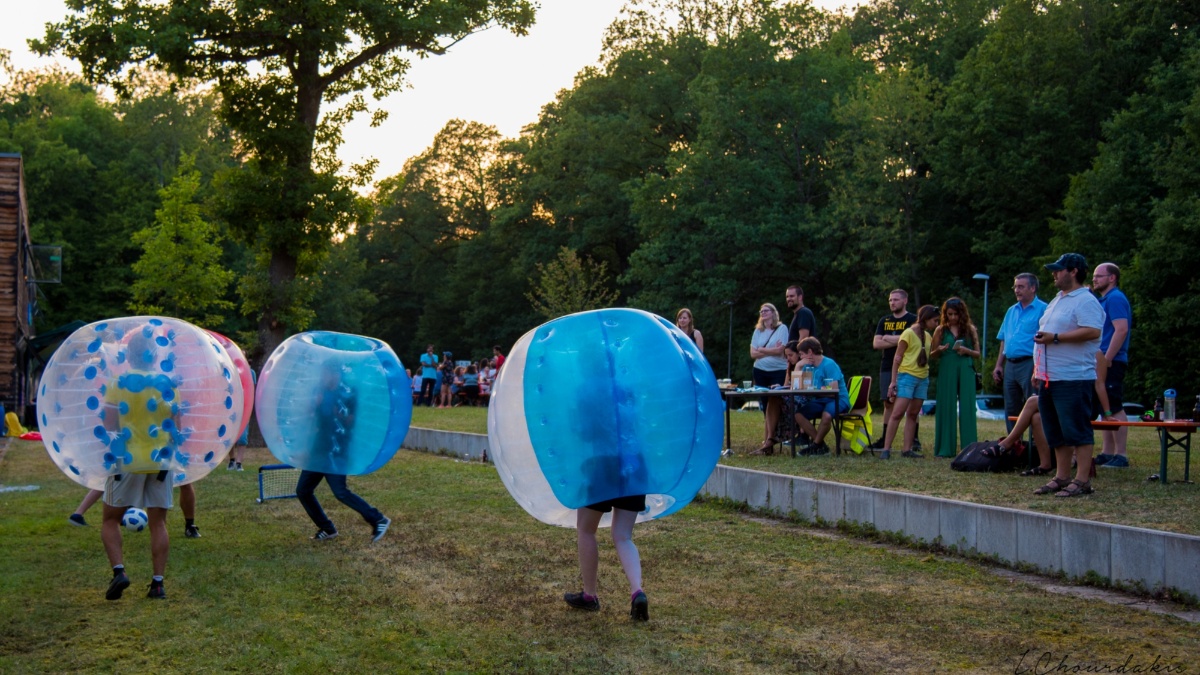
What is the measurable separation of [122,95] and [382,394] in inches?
633

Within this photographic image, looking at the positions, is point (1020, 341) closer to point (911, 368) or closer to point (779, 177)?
point (911, 368)

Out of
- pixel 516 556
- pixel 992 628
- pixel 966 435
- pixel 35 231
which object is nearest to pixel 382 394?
pixel 516 556

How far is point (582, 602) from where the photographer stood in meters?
7.32

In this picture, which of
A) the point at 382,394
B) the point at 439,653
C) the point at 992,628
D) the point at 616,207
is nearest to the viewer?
the point at 439,653

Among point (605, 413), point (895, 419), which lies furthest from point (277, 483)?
point (605, 413)

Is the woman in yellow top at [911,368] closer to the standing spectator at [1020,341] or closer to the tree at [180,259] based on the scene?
the standing spectator at [1020,341]

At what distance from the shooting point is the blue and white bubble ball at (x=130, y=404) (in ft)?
25.7

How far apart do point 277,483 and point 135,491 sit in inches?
241

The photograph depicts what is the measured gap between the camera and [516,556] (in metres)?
9.53

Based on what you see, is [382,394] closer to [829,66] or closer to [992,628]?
[992,628]

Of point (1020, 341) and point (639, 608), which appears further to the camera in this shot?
point (1020, 341)

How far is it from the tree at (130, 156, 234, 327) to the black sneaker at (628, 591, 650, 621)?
4391cm

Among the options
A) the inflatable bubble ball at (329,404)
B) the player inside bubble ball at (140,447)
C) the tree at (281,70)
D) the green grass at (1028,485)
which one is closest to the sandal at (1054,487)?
the green grass at (1028,485)

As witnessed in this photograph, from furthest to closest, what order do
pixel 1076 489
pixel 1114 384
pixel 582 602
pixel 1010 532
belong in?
pixel 1114 384, pixel 1076 489, pixel 1010 532, pixel 582 602
